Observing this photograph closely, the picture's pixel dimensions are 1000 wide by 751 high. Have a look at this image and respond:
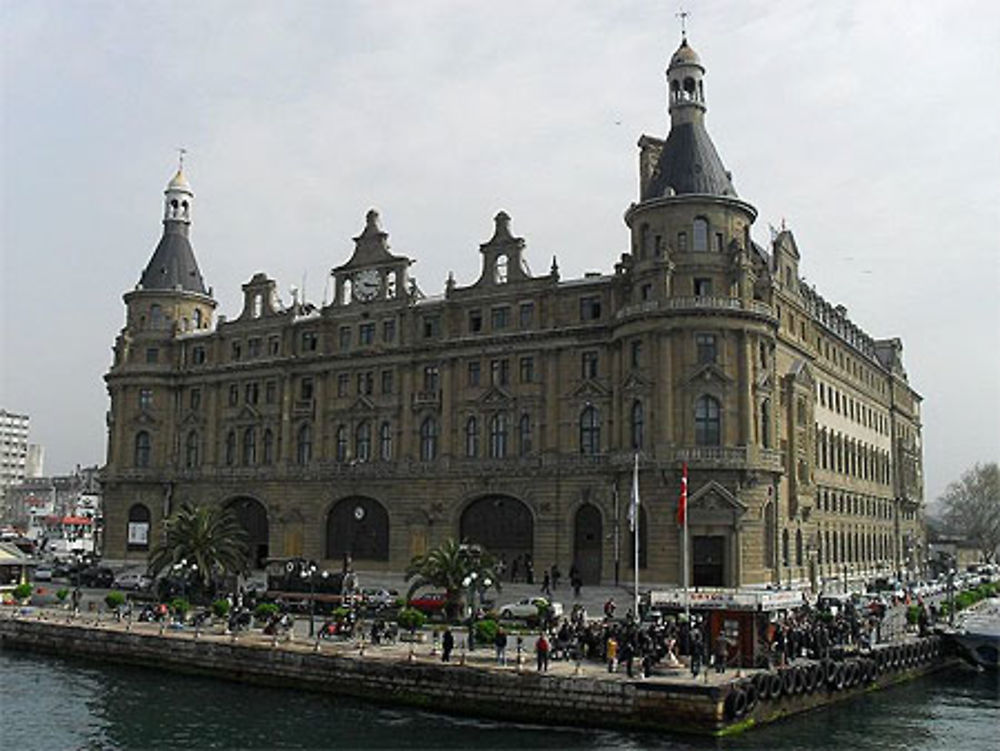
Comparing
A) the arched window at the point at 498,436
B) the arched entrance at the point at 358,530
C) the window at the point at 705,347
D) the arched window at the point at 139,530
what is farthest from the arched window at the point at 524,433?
the arched window at the point at 139,530

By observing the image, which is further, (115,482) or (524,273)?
(115,482)

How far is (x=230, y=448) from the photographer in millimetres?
92312

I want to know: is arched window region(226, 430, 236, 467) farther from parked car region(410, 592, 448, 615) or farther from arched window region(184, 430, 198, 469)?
parked car region(410, 592, 448, 615)

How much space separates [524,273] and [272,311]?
2685cm

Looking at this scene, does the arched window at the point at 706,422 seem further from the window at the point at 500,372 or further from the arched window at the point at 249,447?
the arched window at the point at 249,447

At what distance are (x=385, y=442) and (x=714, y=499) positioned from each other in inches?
1137

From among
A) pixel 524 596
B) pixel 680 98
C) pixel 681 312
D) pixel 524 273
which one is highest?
pixel 680 98

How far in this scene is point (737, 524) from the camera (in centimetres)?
6475

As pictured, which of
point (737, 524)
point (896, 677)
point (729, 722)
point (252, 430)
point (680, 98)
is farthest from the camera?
point (252, 430)

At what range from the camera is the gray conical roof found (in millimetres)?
99438

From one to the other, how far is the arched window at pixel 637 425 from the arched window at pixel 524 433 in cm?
924

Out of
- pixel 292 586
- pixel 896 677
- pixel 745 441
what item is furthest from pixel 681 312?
pixel 292 586

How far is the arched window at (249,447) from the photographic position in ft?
297

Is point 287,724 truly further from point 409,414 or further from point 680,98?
point 680,98
